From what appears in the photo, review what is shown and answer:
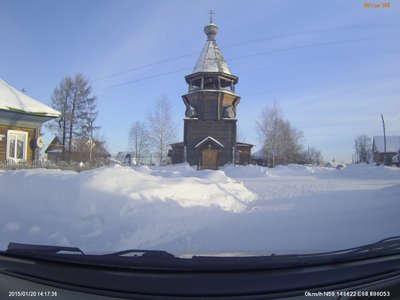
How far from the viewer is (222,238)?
6234 mm

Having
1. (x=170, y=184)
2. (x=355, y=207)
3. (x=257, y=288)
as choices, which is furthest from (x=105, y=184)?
(x=257, y=288)

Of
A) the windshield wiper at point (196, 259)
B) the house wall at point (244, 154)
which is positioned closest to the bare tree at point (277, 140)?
the house wall at point (244, 154)

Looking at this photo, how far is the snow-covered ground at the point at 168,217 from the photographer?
5930 mm

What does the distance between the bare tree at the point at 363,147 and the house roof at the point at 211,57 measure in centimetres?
7005

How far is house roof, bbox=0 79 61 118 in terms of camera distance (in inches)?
731

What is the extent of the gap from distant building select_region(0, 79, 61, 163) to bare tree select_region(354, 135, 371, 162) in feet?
297

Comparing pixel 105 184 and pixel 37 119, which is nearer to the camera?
pixel 105 184

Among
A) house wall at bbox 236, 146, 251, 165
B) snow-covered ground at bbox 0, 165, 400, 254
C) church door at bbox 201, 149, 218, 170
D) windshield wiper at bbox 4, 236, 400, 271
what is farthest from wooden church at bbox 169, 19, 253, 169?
windshield wiper at bbox 4, 236, 400, 271

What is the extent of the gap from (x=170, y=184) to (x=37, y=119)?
13.8m

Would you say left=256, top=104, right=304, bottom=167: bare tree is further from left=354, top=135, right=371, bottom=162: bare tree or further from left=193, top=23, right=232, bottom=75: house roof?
left=354, top=135, right=371, bottom=162: bare tree

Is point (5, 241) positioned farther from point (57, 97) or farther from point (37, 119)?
point (37, 119)

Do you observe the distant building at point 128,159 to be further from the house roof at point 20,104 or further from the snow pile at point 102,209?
the snow pile at point 102,209

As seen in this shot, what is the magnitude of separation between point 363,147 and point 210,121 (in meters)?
75.2

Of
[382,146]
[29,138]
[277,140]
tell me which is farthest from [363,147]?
[29,138]
